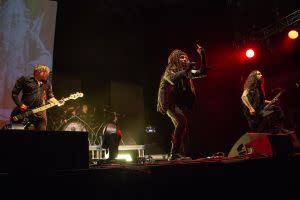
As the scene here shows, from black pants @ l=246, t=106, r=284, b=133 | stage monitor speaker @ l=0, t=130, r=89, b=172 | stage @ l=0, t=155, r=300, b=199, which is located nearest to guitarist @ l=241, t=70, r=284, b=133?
black pants @ l=246, t=106, r=284, b=133

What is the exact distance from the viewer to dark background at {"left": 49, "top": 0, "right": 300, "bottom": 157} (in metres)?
8.06

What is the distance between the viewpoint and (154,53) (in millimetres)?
8547

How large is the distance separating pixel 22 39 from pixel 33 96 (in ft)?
6.41

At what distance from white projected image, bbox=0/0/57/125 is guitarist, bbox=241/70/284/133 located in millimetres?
4735

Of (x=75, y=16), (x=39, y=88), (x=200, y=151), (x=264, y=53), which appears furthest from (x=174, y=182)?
(x=264, y=53)

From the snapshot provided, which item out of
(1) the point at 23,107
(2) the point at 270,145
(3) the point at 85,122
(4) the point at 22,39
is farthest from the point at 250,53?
(1) the point at 23,107

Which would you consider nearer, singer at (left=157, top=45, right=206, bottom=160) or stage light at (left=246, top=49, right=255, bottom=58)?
singer at (left=157, top=45, right=206, bottom=160)

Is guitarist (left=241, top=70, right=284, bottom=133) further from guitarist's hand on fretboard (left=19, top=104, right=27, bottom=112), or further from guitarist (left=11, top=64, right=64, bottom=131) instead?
guitarist's hand on fretboard (left=19, top=104, right=27, bottom=112)

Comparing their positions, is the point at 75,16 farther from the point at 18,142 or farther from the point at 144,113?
the point at 18,142

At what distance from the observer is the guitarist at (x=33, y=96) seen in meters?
5.39

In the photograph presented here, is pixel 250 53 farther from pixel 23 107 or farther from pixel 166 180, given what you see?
pixel 166 180

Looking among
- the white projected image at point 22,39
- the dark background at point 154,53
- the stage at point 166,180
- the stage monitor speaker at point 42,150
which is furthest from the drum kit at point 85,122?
the stage monitor speaker at point 42,150

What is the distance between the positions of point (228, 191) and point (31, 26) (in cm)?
597

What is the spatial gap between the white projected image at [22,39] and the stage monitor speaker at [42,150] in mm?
4598
